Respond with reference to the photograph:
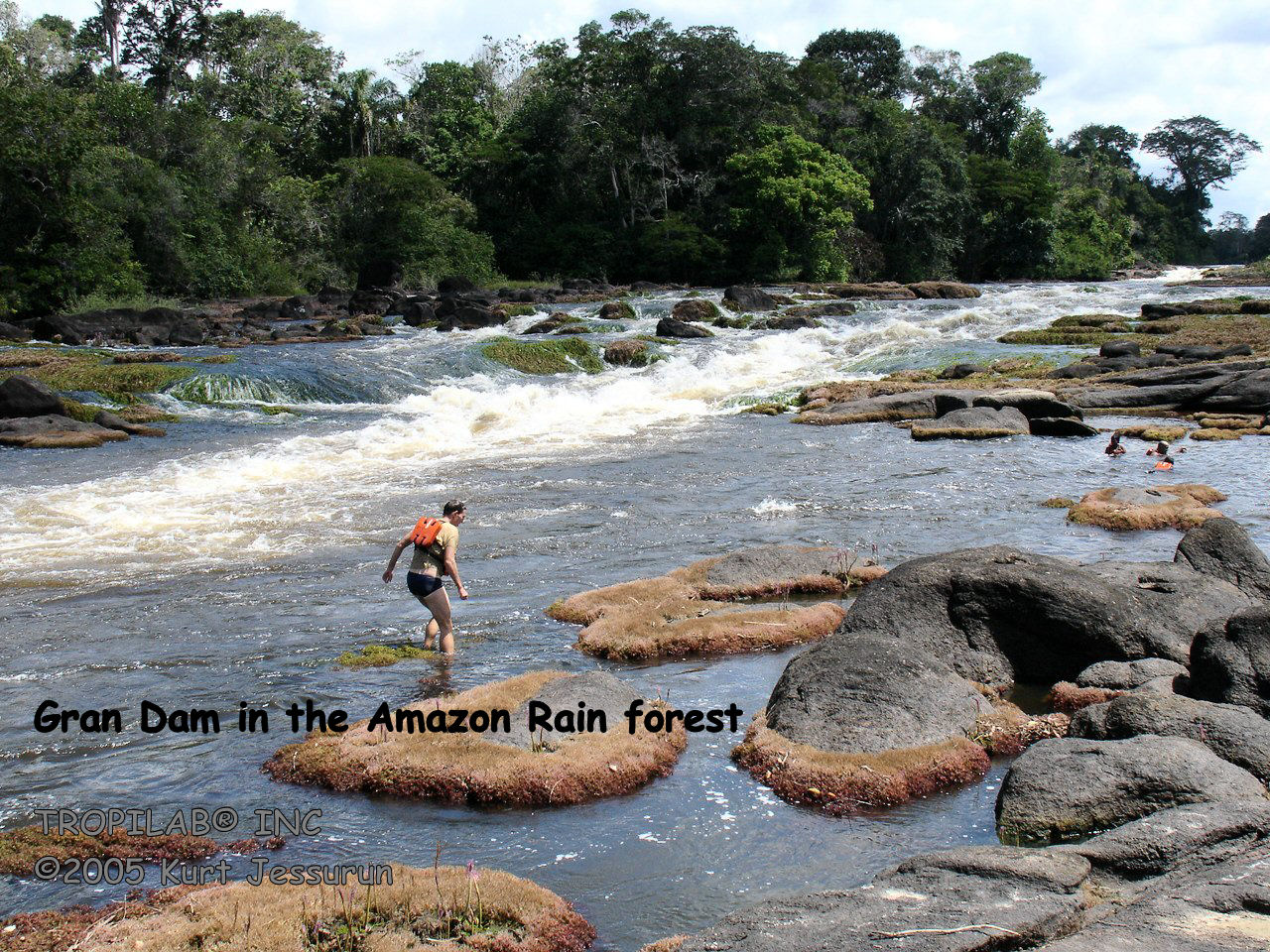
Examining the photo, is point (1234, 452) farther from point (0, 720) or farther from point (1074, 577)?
point (0, 720)

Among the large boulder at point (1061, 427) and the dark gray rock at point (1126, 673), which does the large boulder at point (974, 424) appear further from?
the dark gray rock at point (1126, 673)

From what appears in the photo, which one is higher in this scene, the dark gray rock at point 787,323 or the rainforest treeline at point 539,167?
the rainforest treeline at point 539,167

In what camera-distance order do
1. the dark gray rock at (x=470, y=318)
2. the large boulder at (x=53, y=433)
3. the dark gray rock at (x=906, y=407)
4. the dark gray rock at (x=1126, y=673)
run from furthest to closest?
the dark gray rock at (x=470, y=318) → the dark gray rock at (x=906, y=407) → the large boulder at (x=53, y=433) → the dark gray rock at (x=1126, y=673)

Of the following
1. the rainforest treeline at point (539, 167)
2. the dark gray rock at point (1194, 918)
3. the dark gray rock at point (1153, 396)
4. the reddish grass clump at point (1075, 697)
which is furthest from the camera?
the rainforest treeline at point (539, 167)

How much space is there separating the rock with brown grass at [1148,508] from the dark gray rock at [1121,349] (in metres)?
15.7

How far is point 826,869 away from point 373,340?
103ft

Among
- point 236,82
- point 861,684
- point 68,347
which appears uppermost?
point 236,82

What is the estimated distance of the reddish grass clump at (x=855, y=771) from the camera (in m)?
6.88

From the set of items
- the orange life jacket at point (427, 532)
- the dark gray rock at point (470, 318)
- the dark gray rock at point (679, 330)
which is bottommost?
the orange life jacket at point (427, 532)

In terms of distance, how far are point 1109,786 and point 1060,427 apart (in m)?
17.4

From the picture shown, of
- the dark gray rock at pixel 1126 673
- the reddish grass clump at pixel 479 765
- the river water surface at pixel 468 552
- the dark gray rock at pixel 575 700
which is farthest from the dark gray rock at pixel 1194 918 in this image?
the dark gray rock at pixel 575 700

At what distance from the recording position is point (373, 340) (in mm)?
35312

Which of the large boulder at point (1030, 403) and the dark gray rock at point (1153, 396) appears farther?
the dark gray rock at point (1153, 396)

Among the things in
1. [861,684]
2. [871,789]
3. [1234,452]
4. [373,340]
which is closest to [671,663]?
[861,684]
